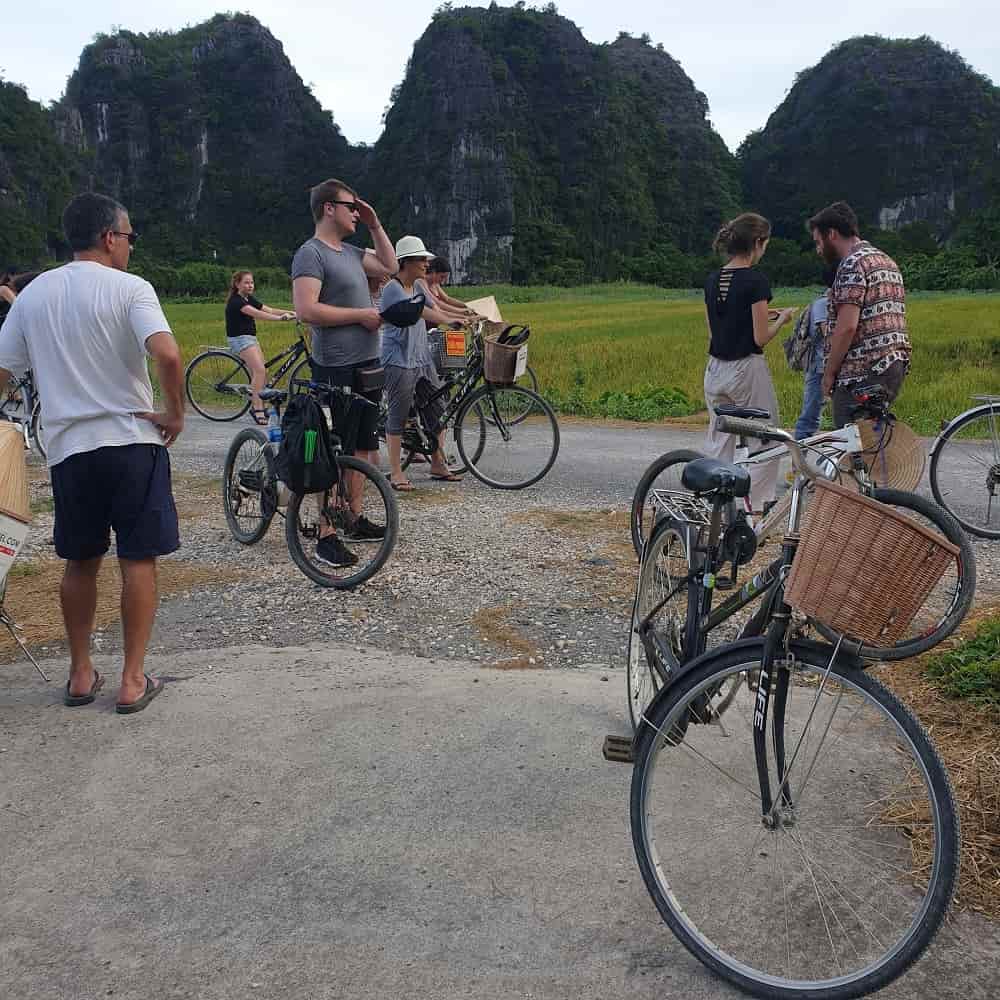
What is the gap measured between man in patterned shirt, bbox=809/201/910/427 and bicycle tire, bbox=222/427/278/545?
126 inches

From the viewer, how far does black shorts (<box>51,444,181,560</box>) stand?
354 cm

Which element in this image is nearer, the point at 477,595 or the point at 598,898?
the point at 598,898

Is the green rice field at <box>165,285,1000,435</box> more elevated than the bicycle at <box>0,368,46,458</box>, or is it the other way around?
the green rice field at <box>165,285,1000,435</box>

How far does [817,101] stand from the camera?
344 feet

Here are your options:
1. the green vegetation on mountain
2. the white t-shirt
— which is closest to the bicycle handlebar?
the white t-shirt

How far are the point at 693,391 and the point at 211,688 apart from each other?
1028cm

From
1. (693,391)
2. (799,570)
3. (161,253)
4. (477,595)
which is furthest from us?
(161,253)

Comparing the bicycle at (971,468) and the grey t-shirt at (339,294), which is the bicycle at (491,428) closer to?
the grey t-shirt at (339,294)

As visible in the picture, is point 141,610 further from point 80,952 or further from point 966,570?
point 966,570

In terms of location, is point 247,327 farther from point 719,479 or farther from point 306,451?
point 719,479

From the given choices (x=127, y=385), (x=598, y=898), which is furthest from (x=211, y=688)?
A: (x=598, y=898)

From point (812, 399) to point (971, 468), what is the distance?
3.94 ft

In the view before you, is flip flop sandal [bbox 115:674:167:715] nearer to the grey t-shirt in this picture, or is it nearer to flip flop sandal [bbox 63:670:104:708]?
flip flop sandal [bbox 63:670:104:708]

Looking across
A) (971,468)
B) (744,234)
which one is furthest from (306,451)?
(971,468)
